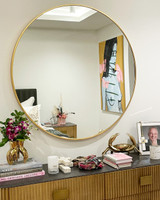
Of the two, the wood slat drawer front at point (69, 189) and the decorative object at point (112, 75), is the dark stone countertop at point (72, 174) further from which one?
the decorative object at point (112, 75)

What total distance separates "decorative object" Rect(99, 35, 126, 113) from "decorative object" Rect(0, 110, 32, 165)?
69cm

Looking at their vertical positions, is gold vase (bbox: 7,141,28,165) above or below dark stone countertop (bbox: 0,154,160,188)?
above

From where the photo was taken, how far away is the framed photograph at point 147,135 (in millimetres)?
2338

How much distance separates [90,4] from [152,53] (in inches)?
26.4

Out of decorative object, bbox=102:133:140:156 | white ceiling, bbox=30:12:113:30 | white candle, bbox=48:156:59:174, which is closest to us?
white candle, bbox=48:156:59:174

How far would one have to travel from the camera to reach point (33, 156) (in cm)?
213

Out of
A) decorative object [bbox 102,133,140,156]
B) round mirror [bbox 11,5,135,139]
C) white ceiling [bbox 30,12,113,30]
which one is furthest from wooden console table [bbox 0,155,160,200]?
white ceiling [bbox 30,12,113,30]

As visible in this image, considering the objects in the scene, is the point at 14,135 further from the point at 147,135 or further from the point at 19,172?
the point at 147,135

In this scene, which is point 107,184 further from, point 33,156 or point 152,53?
point 152,53

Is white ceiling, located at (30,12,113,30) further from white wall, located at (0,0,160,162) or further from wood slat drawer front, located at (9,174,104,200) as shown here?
wood slat drawer front, located at (9,174,104,200)

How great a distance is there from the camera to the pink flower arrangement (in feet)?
6.12

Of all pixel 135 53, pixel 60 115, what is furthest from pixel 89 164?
pixel 135 53

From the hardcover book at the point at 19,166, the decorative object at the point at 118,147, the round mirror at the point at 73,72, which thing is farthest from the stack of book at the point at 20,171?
the decorative object at the point at 118,147

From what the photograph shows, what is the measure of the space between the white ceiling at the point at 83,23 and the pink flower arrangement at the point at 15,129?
66 centimetres
